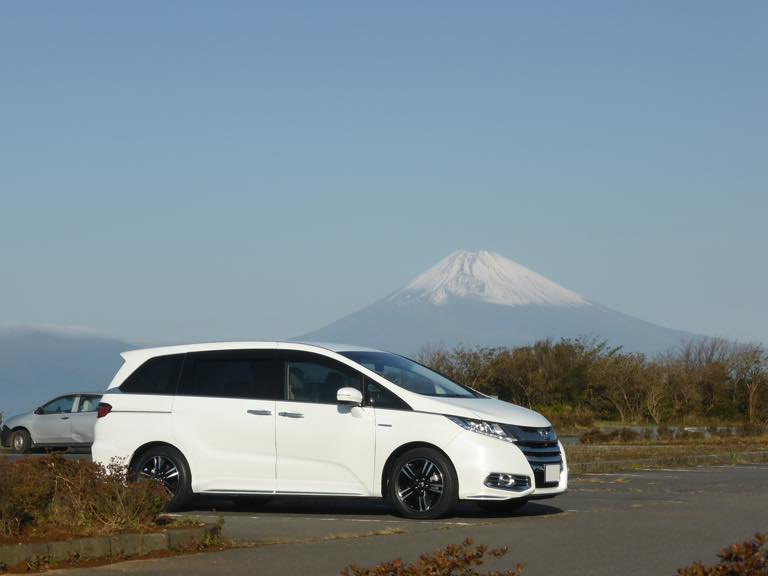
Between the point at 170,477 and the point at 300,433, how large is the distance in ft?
5.20

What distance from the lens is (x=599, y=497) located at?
659 inches

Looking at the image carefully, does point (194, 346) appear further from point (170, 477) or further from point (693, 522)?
point (693, 522)

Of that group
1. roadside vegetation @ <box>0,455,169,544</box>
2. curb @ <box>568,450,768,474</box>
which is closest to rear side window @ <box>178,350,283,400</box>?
roadside vegetation @ <box>0,455,169,544</box>

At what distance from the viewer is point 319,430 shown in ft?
47.1

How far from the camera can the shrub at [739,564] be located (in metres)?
6.25

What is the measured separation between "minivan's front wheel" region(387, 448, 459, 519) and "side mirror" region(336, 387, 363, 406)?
74 centimetres

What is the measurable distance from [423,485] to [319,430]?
4.11 ft

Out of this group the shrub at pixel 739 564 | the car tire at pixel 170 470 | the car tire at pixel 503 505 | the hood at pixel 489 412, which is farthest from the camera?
the car tire at pixel 170 470

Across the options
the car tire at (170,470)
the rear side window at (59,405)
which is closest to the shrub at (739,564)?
the car tire at (170,470)

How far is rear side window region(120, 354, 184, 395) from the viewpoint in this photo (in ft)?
49.9

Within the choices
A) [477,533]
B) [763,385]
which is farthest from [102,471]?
[763,385]

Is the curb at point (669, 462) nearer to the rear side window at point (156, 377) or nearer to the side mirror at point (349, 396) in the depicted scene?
the side mirror at point (349, 396)

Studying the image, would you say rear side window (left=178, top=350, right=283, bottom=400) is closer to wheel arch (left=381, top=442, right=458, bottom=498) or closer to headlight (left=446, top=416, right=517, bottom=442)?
wheel arch (left=381, top=442, right=458, bottom=498)

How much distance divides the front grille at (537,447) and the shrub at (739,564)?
7.38m
